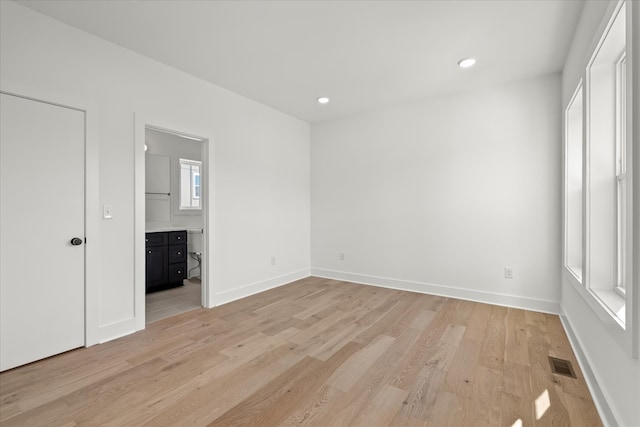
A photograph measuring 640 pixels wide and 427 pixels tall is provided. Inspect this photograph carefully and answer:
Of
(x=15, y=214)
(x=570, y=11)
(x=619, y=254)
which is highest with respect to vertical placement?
(x=570, y=11)

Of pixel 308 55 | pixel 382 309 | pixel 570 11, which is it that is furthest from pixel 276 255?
pixel 570 11

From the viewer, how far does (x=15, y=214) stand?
213cm

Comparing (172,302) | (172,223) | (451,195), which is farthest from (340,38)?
(172,223)

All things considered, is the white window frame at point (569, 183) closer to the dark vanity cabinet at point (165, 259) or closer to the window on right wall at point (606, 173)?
the window on right wall at point (606, 173)

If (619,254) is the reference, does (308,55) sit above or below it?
above

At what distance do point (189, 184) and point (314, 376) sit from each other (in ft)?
14.4

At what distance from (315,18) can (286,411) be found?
9.19ft

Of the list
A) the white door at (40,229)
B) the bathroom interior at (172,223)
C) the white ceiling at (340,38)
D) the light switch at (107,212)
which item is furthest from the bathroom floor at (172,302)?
the white ceiling at (340,38)

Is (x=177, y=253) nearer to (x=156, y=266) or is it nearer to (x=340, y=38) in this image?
(x=156, y=266)

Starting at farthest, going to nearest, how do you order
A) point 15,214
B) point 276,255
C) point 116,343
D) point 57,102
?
point 276,255 < point 116,343 < point 57,102 < point 15,214

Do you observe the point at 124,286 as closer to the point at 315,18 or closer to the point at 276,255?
the point at 276,255

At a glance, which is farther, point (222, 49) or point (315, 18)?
point (222, 49)

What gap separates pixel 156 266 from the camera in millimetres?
4160

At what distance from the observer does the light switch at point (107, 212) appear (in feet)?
8.48
